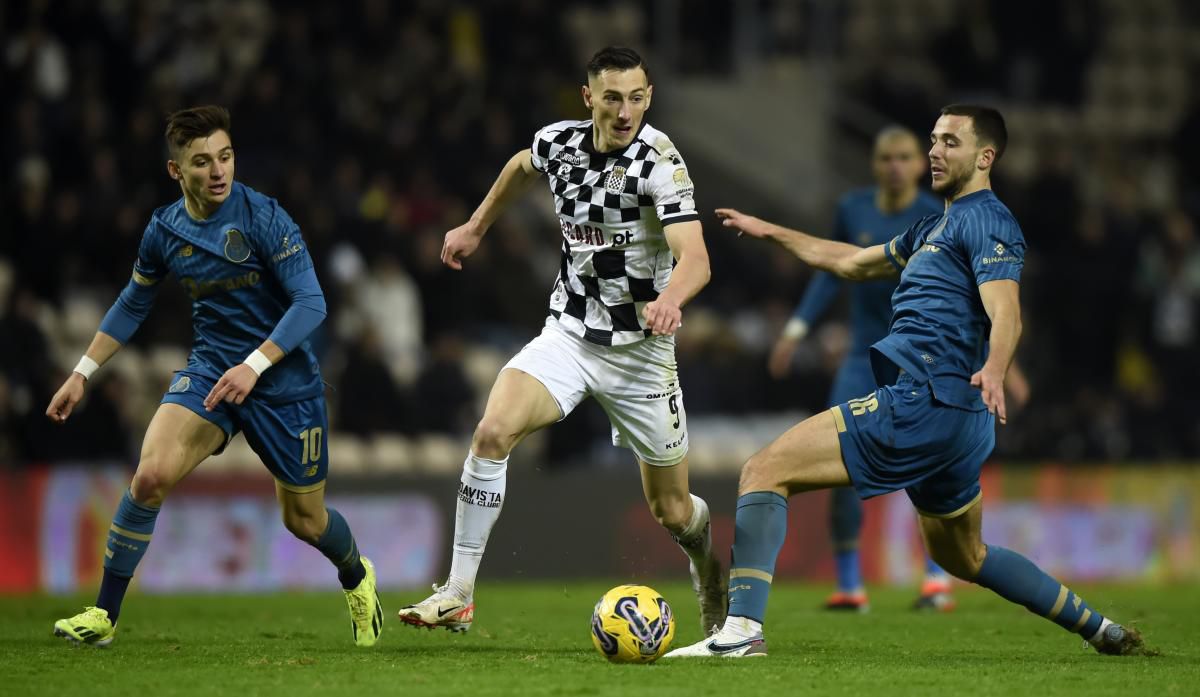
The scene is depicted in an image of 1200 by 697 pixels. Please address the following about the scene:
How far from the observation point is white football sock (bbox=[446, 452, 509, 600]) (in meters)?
7.73

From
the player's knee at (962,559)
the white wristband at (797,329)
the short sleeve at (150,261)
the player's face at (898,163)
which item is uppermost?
the player's face at (898,163)

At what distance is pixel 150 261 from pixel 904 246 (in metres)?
3.75

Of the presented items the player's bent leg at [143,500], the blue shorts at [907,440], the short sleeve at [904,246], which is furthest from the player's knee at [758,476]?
the player's bent leg at [143,500]

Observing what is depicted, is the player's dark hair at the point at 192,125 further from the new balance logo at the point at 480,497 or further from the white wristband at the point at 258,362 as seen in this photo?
the new balance logo at the point at 480,497

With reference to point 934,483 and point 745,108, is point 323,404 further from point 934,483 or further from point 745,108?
point 745,108

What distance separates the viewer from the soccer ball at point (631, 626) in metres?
7.08

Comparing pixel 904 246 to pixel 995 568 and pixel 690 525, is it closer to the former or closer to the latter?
pixel 995 568

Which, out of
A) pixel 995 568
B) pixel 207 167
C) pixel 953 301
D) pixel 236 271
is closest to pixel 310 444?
pixel 236 271

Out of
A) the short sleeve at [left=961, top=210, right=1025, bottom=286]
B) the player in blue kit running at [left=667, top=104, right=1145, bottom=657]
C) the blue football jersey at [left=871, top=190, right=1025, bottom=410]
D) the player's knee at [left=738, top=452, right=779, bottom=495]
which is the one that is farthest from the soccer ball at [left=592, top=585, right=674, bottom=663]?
the short sleeve at [left=961, top=210, right=1025, bottom=286]

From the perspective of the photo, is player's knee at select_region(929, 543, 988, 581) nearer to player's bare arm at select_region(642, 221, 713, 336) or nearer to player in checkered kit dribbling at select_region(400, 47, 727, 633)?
player in checkered kit dribbling at select_region(400, 47, 727, 633)

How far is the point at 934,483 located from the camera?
733 cm

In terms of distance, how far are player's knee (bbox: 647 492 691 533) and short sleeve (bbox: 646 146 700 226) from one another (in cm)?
141

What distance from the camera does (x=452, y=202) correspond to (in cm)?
1655

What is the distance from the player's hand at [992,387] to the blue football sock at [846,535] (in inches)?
159
